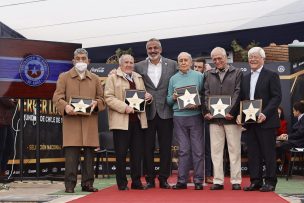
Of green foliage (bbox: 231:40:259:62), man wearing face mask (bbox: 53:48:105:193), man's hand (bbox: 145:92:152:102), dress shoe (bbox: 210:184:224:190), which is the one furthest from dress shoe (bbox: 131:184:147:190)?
green foliage (bbox: 231:40:259:62)

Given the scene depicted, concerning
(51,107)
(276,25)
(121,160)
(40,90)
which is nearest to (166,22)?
(276,25)

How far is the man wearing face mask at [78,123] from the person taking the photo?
593 cm

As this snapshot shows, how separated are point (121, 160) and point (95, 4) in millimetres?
7277

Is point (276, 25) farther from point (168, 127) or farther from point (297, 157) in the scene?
point (168, 127)

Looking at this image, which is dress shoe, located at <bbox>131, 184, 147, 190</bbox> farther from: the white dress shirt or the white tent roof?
the white tent roof

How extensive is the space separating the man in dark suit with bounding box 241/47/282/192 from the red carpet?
279 mm

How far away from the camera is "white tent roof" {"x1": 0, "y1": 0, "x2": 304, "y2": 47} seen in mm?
12336

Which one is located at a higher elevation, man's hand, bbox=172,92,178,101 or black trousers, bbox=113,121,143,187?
man's hand, bbox=172,92,178,101

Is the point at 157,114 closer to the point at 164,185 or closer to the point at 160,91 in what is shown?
the point at 160,91

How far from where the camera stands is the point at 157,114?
246 inches

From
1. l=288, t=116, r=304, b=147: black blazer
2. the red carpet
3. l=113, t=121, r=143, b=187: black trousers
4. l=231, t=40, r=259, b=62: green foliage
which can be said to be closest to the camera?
the red carpet

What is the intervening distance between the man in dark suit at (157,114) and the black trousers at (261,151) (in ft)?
3.07

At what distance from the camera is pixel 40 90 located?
278 inches

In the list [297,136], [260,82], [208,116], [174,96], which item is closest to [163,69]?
[174,96]
